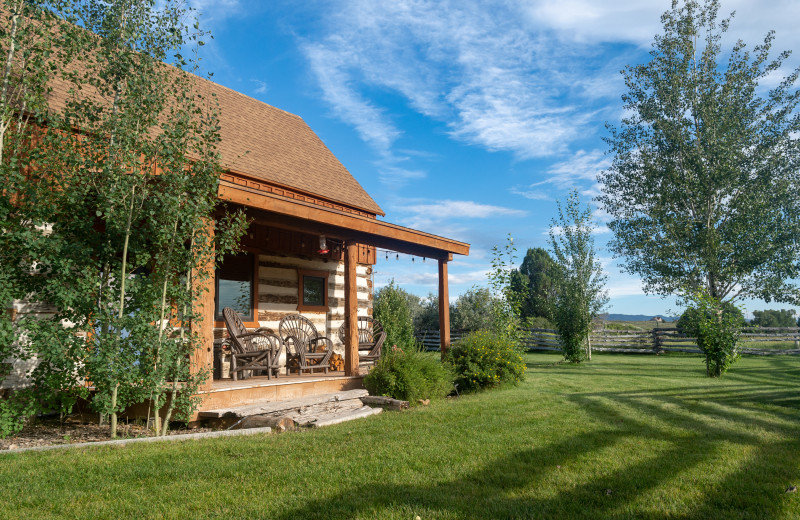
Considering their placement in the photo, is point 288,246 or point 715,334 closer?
point 288,246

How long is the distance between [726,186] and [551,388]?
1181cm

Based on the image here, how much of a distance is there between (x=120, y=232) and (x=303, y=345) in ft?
12.8

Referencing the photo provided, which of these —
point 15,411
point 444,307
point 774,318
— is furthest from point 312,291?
point 774,318

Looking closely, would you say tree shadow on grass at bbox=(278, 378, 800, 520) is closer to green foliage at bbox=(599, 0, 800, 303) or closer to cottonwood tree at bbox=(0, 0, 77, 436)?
cottonwood tree at bbox=(0, 0, 77, 436)

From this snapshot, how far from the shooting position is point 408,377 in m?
7.58

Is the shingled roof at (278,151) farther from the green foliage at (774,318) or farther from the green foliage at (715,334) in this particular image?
the green foliage at (774,318)

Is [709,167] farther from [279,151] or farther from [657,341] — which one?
[279,151]

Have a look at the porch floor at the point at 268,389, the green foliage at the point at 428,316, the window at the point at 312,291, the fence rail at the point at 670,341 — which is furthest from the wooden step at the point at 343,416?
the green foliage at the point at 428,316

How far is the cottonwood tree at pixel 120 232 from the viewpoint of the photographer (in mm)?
5277

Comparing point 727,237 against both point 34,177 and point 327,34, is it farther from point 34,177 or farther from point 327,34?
point 34,177

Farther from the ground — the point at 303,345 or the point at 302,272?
the point at 302,272

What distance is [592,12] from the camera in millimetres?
7988

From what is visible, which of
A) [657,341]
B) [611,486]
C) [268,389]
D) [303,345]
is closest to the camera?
[611,486]

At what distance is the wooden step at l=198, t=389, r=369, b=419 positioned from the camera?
250 inches
